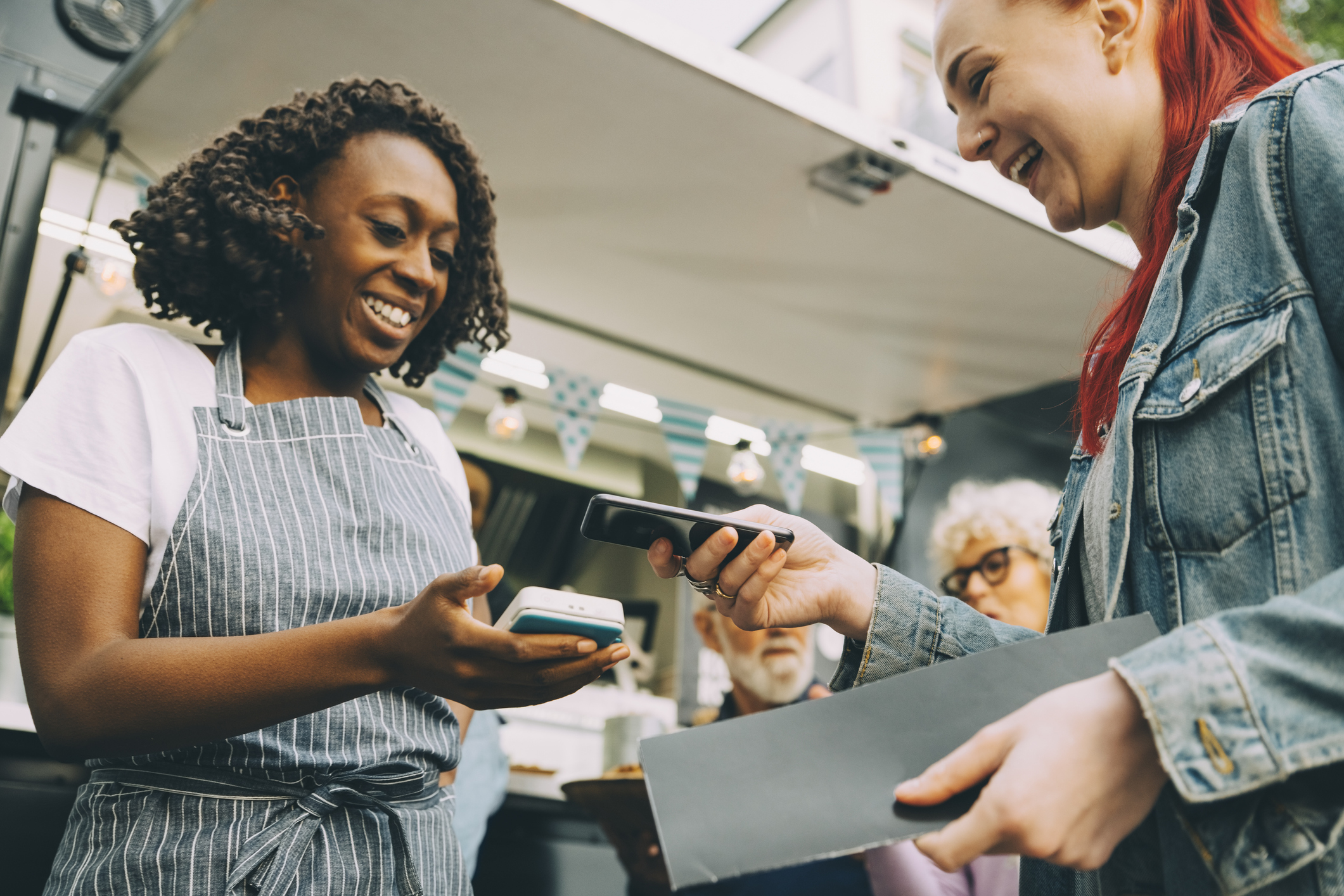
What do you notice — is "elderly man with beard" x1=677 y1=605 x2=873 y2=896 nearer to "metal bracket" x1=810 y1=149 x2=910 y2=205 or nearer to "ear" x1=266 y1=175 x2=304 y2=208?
"metal bracket" x1=810 y1=149 x2=910 y2=205

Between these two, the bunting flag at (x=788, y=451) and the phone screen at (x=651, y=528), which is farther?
the bunting flag at (x=788, y=451)

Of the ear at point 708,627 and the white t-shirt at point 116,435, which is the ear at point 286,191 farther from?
the ear at point 708,627

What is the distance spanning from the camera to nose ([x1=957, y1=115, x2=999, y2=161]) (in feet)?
4.46

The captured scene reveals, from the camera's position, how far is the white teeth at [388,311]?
1.67 m

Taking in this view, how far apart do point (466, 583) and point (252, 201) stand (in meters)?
1.00

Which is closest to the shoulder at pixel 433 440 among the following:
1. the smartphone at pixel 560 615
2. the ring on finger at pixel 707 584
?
the ring on finger at pixel 707 584

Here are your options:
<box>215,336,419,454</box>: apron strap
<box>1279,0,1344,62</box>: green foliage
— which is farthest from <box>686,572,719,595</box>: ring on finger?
<box>1279,0,1344,62</box>: green foliage

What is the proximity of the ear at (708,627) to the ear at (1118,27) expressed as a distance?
320cm

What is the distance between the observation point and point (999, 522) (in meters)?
3.45

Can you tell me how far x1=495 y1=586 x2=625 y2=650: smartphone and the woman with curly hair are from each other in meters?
0.01

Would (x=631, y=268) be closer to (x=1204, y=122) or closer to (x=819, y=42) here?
(x=1204, y=122)

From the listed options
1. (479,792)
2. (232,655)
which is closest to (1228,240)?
(232,655)

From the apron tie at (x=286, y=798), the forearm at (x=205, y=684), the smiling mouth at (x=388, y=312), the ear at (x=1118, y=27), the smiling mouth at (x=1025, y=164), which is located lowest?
the apron tie at (x=286, y=798)

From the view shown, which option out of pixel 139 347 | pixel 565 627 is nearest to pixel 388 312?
pixel 139 347
